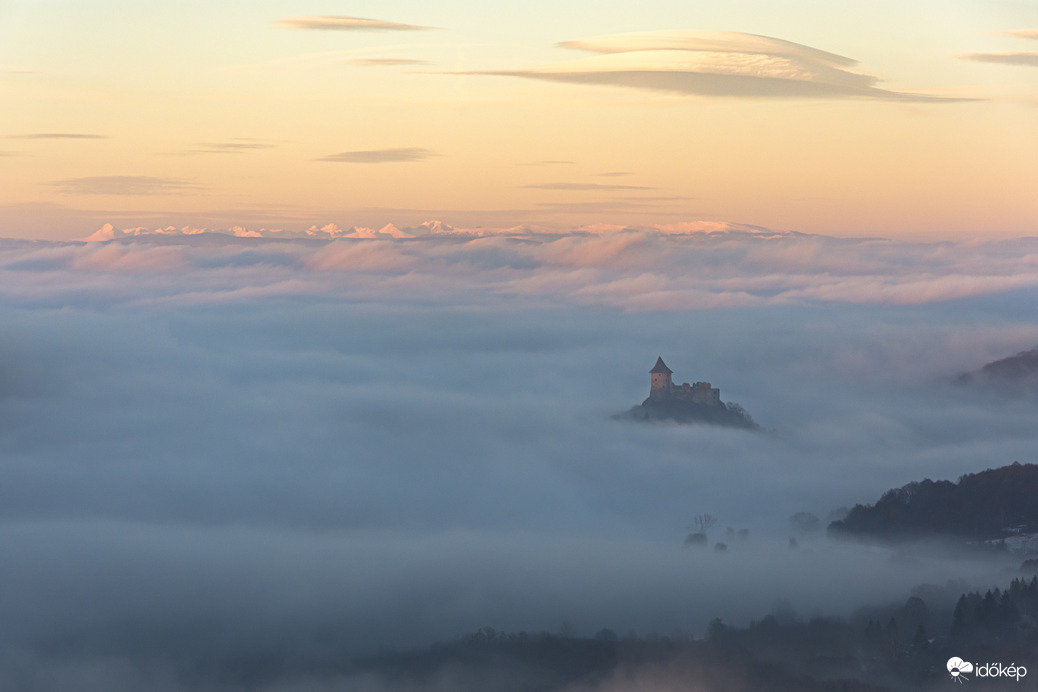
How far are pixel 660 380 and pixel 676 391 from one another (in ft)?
15.3

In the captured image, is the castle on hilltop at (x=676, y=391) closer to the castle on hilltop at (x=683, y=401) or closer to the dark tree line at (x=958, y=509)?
the castle on hilltop at (x=683, y=401)

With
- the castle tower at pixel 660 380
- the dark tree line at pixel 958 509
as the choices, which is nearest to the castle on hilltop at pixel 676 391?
the castle tower at pixel 660 380

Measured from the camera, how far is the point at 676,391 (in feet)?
595

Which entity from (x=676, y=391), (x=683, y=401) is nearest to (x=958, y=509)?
(x=683, y=401)

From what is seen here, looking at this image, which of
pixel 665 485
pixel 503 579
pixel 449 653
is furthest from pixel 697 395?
pixel 449 653

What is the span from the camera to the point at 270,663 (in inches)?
5630

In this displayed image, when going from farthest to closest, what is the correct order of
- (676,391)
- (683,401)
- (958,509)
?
1. (676,391)
2. (683,401)
3. (958,509)

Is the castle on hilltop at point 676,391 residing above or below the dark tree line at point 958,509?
above

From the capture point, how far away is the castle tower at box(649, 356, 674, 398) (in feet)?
580

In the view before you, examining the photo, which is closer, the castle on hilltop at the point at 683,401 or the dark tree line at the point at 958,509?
the dark tree line at the point at 958,509

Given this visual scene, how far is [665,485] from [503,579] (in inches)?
1738

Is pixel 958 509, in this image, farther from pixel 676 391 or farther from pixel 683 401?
pixel 676 391

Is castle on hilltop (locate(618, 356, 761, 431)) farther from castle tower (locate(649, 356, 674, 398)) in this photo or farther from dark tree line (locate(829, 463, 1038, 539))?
dark tree line (locate(829, 463, 1038, 539))

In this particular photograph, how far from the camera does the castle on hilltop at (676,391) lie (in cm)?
17612
